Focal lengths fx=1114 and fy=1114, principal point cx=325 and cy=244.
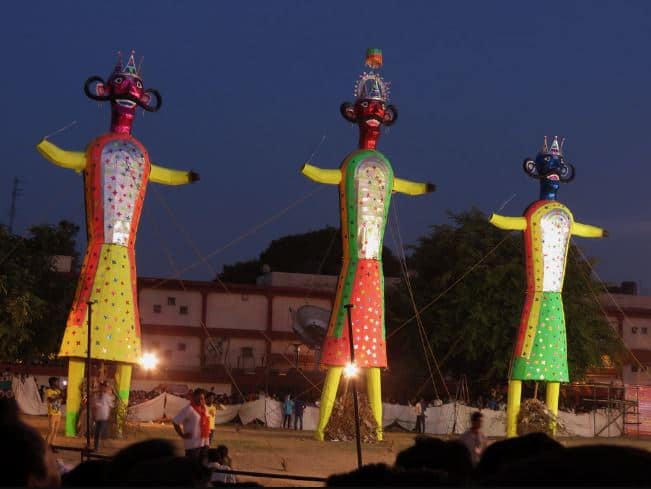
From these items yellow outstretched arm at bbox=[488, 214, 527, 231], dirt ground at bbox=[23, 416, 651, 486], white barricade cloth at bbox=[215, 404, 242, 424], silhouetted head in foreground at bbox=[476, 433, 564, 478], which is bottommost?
dirt ground at bbox=[23, 416, 651, 486]

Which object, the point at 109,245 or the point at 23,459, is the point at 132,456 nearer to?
the point at 23,459

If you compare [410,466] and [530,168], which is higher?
[530,168]

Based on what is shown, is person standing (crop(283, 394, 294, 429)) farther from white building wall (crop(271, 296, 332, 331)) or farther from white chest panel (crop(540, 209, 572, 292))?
white building wall (crop(271, 296, 332, 331))

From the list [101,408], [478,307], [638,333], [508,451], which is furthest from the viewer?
[638,333]

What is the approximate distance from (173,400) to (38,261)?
5.71m

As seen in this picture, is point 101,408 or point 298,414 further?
point 298,414

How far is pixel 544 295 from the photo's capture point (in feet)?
72.7

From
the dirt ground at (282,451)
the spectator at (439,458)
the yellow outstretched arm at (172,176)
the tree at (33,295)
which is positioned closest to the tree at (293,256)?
the tree at (33,295)

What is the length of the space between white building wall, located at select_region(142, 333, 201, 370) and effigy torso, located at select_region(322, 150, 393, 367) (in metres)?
24.0

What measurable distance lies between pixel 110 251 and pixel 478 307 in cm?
1627

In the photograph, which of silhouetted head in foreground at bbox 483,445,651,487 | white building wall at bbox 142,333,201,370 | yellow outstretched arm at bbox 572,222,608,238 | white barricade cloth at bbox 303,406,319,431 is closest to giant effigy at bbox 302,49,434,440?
yellow outstretched arm at bbox 572,222,608,238

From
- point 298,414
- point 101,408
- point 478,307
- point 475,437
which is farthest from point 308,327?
point 475,437

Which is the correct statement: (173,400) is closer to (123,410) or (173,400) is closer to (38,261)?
(38,261)

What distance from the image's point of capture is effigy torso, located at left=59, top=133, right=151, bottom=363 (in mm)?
18984
